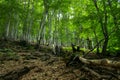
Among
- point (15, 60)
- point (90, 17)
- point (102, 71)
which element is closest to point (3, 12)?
point (15, 60)

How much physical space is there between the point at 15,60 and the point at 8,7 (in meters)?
10.5

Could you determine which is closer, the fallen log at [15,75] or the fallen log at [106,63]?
the fallen log at [106,63]

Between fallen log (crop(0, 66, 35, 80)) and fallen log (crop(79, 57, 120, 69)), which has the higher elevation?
fallen log (crop(79, 57, 120, 69))

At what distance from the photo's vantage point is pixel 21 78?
8961mm

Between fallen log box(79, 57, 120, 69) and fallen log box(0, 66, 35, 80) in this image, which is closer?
fallen log box(79, 57, 120, 69)

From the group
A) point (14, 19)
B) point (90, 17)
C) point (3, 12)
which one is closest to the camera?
point (90, 17)

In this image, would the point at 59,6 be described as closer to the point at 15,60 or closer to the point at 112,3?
the point at 112,3

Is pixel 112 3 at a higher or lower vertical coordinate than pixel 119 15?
higher

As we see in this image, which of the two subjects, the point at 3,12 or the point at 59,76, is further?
the point at 3,12

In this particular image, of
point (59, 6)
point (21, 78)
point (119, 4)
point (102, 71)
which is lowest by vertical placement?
point (21, 78)

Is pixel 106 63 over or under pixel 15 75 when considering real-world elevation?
over

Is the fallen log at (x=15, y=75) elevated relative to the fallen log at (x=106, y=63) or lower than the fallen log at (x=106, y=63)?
lower

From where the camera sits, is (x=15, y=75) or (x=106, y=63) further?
(x=15, y=75)

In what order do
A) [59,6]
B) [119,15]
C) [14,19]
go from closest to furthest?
[119,15] → [59,6] → [14,19]
